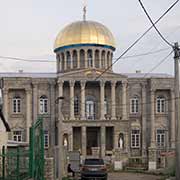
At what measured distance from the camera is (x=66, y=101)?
59125mm

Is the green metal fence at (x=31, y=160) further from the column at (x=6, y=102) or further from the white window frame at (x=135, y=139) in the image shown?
the white window frame at (x=135, y=139)

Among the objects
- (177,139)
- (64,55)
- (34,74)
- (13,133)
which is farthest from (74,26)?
(177,139)

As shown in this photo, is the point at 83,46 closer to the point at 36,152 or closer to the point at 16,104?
the point at 16,104

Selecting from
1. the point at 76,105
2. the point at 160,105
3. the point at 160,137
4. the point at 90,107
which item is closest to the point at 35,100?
the point at 76,105

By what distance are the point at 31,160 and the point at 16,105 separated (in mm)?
44749

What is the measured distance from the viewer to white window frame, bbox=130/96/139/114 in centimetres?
6175

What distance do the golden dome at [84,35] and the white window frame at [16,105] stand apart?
7.65 metres

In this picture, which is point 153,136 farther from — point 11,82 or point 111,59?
point 11,82

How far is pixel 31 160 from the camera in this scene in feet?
53.5

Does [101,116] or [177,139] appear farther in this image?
[101,116]

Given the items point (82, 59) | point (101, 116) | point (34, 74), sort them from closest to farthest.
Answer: point (101, 116)
point (82, 59)
point (34, 74)

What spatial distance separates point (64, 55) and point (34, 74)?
23.1ft

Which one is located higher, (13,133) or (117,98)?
(117,98)

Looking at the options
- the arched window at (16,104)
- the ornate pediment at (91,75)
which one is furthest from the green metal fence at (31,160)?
the arched window at (16,104)
